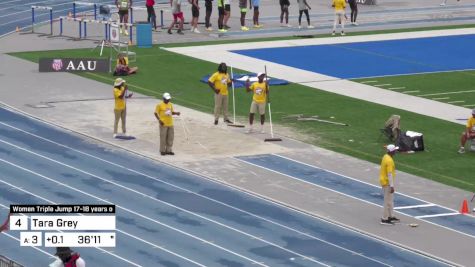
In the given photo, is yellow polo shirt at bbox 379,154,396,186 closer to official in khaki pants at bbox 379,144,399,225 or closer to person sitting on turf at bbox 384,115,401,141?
official in khaki pants at bbox 379,144,399,225

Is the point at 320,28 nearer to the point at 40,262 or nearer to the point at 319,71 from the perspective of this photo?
the point at 319,71

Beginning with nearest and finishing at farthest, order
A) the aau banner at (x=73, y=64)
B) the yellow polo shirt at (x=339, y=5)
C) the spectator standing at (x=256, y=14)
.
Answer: the aau banner at (x=73, y=64) < the yellow polo shirt at (x=339, y=5) < the spectator standing at (x=256, y=14)

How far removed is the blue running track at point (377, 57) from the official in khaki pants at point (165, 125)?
13.4 metres

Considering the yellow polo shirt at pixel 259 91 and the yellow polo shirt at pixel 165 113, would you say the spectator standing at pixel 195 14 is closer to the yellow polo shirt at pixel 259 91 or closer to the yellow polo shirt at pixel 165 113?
the yellow polo shirt at pixel 259 91

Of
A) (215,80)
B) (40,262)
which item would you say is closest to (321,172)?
(215,80)

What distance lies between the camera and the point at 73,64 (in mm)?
44750

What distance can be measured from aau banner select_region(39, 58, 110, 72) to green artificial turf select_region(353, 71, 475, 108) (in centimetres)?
860

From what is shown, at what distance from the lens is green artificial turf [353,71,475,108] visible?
4159cm

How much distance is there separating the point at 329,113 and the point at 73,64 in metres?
10.3

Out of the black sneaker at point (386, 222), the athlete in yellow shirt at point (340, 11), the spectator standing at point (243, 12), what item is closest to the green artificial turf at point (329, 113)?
the black sneaker at point (386, 222)

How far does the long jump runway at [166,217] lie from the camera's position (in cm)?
2522

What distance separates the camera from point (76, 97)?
40.7 metres

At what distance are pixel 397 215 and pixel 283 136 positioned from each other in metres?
7.96
